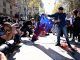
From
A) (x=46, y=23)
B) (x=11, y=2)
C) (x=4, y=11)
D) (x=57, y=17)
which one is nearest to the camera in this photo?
(x=57, y=17)

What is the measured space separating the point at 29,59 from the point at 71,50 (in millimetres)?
2780

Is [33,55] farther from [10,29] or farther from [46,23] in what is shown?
[46,23]

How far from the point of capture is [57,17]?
11703mm

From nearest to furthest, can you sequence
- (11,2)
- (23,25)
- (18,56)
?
(18,56), (23,25), (11,2)

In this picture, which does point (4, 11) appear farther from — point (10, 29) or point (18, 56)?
point (10, 29)

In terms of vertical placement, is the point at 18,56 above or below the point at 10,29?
below

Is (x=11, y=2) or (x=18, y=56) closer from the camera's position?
(x=18, y=56)

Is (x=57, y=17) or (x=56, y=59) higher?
(x=57, y=17)

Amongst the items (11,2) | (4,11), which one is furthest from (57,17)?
(11,2)

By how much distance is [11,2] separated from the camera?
66000mm

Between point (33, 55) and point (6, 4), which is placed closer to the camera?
point (33, 55)

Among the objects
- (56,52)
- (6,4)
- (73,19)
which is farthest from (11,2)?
(56,52)

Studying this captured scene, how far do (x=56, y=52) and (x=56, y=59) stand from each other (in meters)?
1.51

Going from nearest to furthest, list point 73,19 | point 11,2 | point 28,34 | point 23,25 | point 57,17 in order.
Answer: point 57,17 < point 73,19 < point 23,25 < point 28,34 < point 11,2
